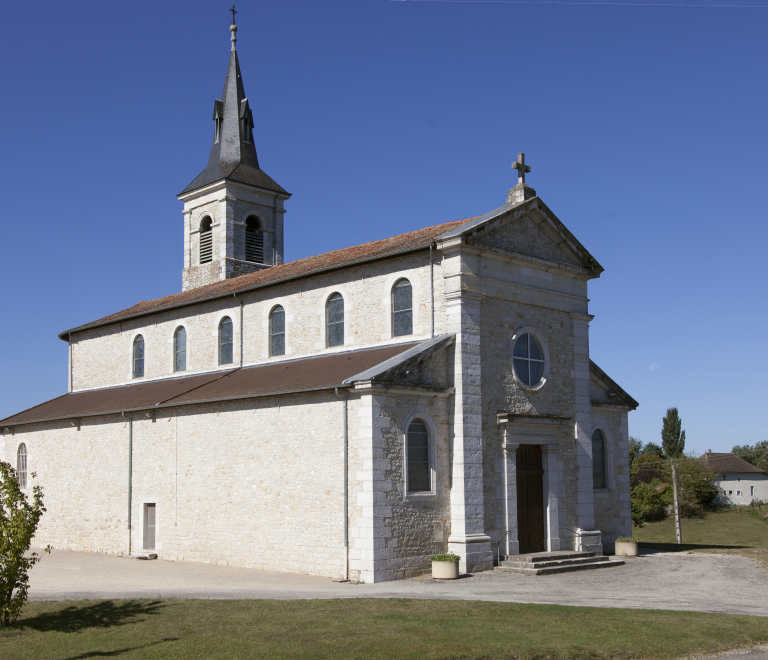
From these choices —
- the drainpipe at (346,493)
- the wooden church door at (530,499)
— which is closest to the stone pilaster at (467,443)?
the wooden church door at (530,499)

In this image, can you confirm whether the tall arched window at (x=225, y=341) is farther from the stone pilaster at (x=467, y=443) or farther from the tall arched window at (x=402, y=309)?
the stone pilaster at (x=467, y=443)

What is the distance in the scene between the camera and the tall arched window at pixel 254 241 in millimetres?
35438

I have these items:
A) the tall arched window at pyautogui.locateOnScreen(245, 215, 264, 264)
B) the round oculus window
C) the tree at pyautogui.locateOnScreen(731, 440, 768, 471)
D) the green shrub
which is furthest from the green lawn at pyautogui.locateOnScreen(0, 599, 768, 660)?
the tree at pyautogui.locateOnScreen(731, 440, 768, 471)

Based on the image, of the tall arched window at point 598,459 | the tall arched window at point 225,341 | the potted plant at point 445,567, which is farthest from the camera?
the tall arched window at point 225,341

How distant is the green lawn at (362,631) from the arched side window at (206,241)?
73.7 ft

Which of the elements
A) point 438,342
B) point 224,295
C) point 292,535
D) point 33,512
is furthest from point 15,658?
point 224,295

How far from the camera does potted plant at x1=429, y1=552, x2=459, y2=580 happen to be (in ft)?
58.1

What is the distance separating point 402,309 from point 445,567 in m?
6.56

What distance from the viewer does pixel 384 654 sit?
10422 millimetres

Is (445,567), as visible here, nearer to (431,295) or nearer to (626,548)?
(431,295)

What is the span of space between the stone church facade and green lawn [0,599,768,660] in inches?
180

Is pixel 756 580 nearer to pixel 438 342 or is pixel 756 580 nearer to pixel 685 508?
pixel 438 342

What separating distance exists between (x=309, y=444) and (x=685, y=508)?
44.1m

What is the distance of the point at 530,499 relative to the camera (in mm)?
21094
